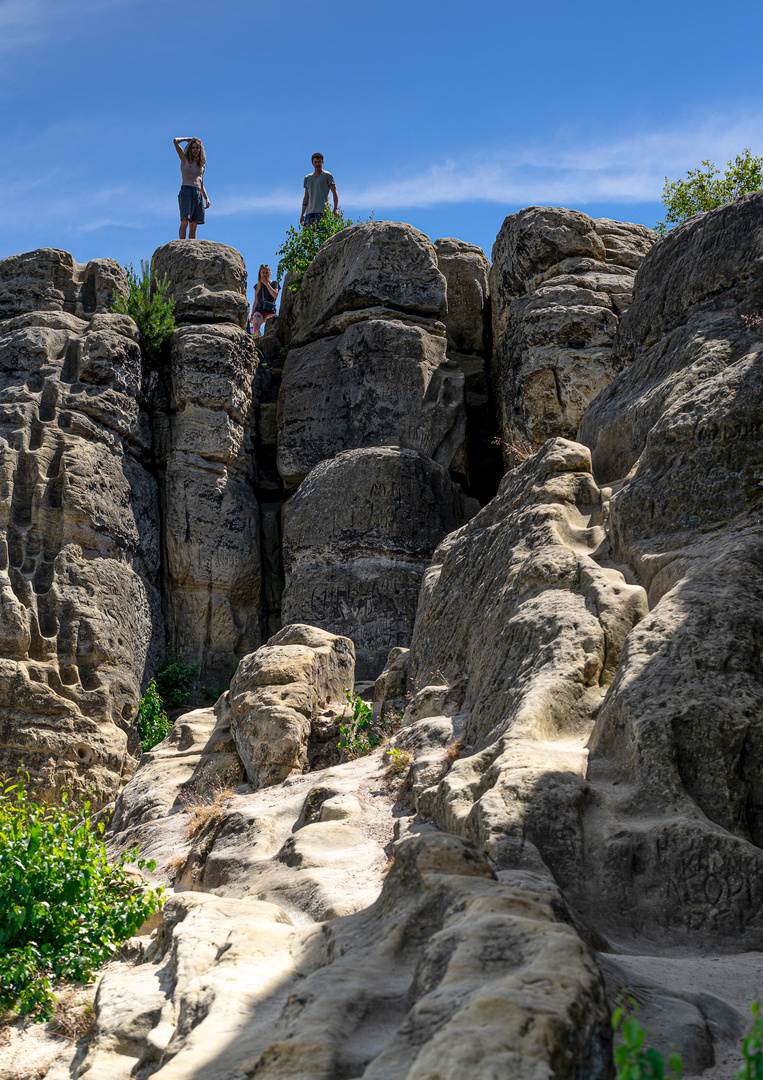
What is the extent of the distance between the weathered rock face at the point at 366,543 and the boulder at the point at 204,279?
3877 mm

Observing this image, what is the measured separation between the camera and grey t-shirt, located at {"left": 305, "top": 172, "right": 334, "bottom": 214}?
19.3m

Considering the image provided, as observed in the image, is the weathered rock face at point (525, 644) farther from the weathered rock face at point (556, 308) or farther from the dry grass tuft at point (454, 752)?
the weathered rock face at point (556, 308)

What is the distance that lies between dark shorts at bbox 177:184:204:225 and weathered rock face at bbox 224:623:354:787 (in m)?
10.9

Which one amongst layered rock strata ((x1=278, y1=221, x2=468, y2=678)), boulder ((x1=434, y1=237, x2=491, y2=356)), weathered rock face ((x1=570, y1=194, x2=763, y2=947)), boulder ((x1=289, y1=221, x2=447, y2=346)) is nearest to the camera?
weathered rock face ((x1=570, y1=194, x2=763, y2=947))

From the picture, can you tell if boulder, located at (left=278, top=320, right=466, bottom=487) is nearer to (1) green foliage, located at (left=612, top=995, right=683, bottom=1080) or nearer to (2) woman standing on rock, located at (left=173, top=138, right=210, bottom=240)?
(2) woman standing on rock, located at (left=173, top=138, right=210, bottom=240)

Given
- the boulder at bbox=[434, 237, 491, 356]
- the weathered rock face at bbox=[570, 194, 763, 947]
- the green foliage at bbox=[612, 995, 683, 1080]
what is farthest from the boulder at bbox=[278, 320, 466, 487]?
the green foliage at bbox=[612, 995, 683, 1080]

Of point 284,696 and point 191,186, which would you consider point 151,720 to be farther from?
point 191,186

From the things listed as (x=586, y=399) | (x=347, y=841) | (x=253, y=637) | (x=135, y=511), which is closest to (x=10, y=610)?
(x=135, y=511)

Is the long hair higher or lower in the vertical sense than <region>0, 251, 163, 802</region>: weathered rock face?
higher

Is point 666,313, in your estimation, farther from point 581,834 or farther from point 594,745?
point 581,834

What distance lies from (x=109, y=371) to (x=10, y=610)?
4.15 metres

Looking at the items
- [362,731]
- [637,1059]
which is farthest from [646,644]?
[637,1059]

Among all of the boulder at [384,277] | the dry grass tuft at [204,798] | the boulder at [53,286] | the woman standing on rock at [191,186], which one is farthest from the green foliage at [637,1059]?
the woman standing on rock at [191,186]

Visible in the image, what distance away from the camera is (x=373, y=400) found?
15.5 metres
